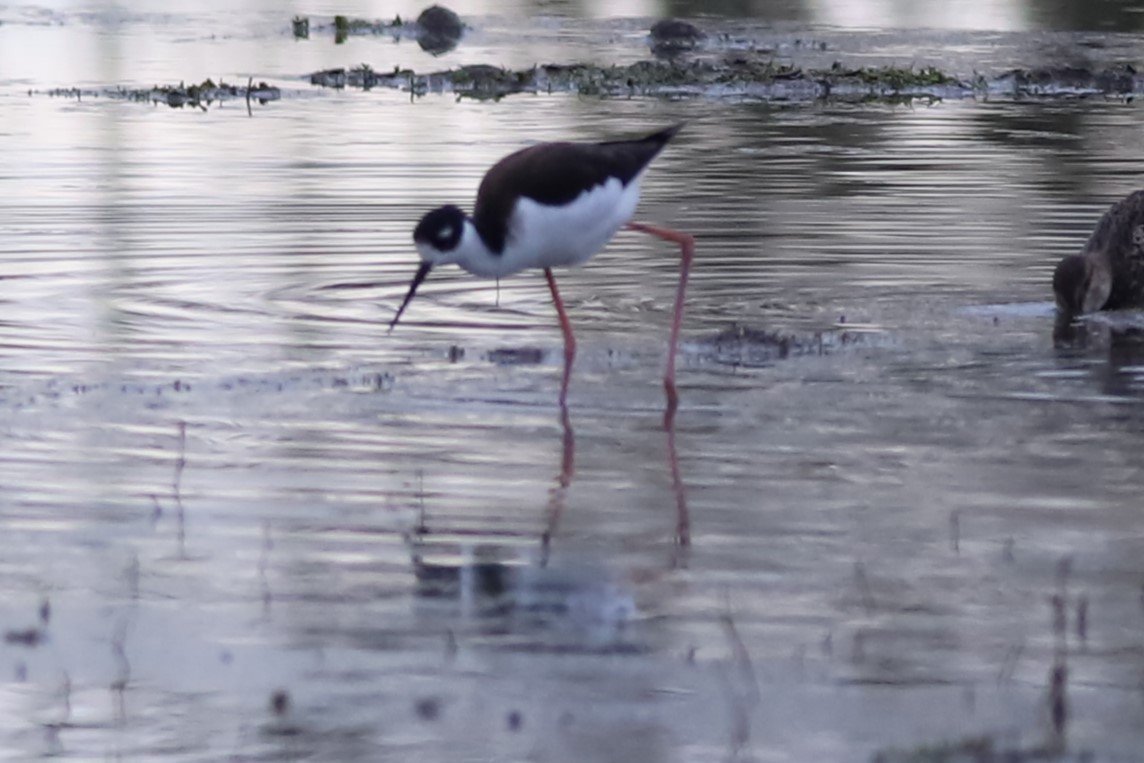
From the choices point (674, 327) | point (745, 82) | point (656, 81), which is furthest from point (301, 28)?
point (674, 327)

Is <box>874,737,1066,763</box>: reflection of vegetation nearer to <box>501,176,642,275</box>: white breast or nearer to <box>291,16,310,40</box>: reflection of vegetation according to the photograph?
<box>501,176,642,275</box>: white breast

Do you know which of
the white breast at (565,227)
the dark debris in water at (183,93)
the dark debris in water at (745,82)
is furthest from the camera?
the dark debris in water at (745,82)

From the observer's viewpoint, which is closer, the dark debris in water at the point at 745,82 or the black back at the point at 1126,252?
the black back at the point at 1126,252

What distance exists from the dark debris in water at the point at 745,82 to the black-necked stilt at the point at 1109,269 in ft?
53.8

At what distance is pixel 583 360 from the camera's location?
10125mm

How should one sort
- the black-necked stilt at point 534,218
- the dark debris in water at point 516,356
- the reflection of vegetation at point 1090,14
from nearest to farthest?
1. the black-necked stilt at point 534,218
2. the dark debris in water at point 516,356
3. the reflection of vegetation at point 1090,14

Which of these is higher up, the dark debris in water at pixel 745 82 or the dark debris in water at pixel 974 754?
the dark debris in water at pixel 974 754

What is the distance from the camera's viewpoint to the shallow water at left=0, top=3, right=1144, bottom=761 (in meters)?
5.46

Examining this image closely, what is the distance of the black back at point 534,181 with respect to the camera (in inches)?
369

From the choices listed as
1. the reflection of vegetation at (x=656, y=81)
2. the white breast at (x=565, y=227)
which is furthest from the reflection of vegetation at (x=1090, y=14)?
the white breast at (x=565, y=227)

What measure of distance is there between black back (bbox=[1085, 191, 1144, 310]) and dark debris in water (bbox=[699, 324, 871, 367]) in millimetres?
1616

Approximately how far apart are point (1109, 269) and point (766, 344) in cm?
215

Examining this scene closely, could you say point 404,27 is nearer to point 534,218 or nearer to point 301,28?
point 301,28

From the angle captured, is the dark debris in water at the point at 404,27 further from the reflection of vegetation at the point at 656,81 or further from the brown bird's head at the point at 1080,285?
the brown bird's head at the point at 1080,285
